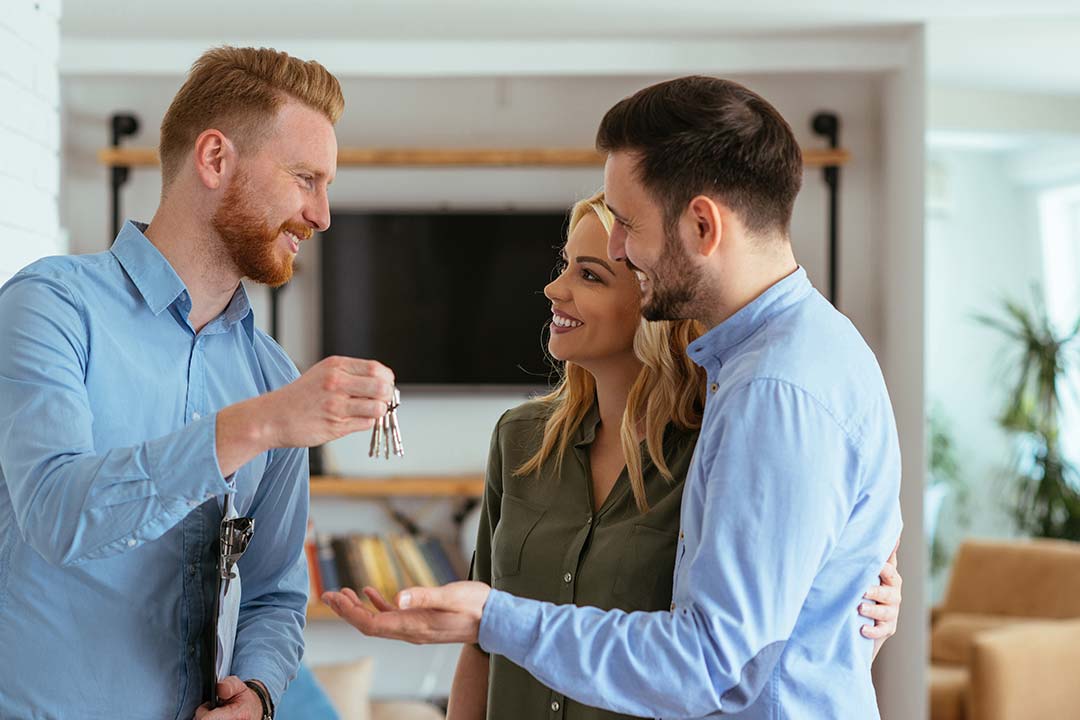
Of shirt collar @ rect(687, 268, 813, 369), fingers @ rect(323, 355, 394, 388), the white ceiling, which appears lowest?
fingers @ rect(323, 355, 394, 388)

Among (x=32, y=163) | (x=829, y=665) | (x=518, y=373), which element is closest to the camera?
(x=829, y=665)

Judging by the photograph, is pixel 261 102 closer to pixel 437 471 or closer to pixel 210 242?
pixel 210 242

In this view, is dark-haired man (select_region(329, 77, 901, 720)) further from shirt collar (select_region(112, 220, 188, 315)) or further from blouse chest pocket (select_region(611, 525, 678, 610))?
shirt collar (select_region(112, 220, 188, 315))

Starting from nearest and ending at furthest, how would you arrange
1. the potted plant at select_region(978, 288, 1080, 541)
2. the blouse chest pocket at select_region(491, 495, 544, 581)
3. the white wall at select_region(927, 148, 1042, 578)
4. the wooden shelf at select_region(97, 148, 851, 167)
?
the blouse chest pocket at select_region(491, 495, 544, 581) → the wooden shelf at select_region(97, 148, 851, 167) → the potted plant at select_region(978, 288, 1080, 541) → the white wall at select_region(927, 148, 1042, 578)

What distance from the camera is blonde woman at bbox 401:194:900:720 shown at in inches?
62.6

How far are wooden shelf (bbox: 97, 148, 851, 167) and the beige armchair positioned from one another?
1.83 metres

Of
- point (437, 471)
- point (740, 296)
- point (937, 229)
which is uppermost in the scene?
point (937, 229)

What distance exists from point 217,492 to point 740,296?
594mm

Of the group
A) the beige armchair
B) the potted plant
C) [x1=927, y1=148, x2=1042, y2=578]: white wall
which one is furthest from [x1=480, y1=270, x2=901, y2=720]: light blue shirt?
[x1=927, y1=148, x2=1042, y2=578]: white wall

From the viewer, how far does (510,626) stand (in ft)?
4.11

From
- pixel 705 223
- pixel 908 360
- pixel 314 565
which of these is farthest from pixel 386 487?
pixel 705 223

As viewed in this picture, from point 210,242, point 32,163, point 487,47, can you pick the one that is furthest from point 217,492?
point 487,47

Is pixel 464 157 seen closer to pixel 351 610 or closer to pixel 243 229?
pixel 243 229

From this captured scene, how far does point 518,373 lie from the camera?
473cm
